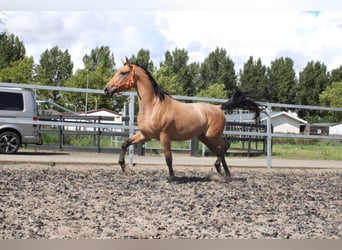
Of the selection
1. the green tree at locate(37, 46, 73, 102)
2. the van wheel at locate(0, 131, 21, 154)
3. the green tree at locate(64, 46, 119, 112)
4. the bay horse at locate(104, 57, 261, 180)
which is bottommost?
the van wheel at locate(0, 131, 21, 154)

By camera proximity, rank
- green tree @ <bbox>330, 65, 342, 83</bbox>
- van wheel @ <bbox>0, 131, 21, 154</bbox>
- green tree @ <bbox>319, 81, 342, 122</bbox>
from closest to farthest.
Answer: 1. van wheel @ <bbox>0, 131, 21, 154</bbox>
2. green tree @ <bbox>319, 81, 342, 122</bbox>
3. green tree @ <bbox>330, 65, 342, 83</bbox>

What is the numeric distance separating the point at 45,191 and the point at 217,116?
287cm

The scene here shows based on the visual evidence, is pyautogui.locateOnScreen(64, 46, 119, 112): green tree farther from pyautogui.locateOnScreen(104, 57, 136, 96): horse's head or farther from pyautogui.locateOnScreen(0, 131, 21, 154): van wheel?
pyautogui.locateOnScreen(104, 57, 136, 96): horse's head

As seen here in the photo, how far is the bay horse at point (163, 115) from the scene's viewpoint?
6598mm

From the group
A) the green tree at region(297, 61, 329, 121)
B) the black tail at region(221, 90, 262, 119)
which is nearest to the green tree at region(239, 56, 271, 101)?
the green tree at region(297, 61, 329, 121)

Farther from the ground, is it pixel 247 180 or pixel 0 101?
pixel 0 101

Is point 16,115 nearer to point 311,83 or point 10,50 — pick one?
point 10,50

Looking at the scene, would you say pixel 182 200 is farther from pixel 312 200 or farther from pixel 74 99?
pixel 74 99

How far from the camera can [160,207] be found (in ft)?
15.1

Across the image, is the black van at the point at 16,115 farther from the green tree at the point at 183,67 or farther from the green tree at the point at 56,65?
the green tree at the point at 183,67

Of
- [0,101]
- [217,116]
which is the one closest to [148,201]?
[217,116]

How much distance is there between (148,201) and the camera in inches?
195

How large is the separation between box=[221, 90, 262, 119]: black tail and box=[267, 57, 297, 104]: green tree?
43404mm

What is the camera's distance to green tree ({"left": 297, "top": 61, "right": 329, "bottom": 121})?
51.1m
